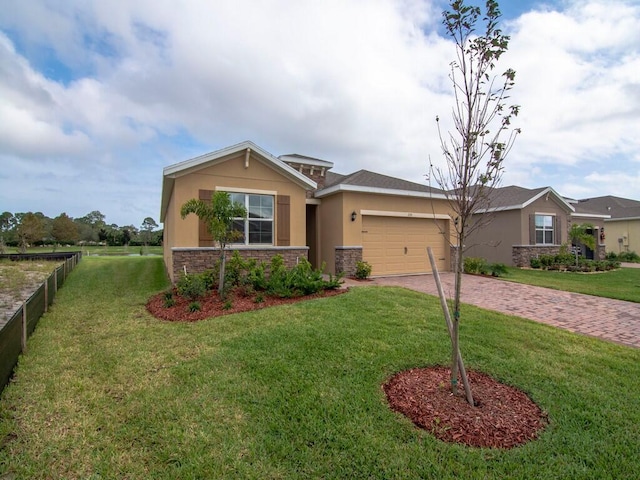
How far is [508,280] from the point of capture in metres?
11.6

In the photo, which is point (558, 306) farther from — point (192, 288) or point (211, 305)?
point (192, 288)

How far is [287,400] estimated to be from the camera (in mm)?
3260

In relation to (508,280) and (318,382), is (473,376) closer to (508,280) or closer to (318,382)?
(318,382)

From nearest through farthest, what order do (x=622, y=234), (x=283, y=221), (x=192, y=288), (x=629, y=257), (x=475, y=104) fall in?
(x=475, y=104)
(x=192, y=288)
(x=283, y=221)
(x=629, y=257)
(x=622, y=234)

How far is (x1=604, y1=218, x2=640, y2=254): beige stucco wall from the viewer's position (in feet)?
76.6

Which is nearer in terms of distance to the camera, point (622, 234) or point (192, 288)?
point (192, 288)

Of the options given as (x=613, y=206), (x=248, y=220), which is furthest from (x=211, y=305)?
(x=613, y=206)

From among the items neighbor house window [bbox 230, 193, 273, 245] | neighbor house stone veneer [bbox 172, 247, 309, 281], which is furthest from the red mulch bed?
neighbor house window [bbox 230, 193, 273, 245]

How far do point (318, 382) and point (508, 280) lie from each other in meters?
10.5

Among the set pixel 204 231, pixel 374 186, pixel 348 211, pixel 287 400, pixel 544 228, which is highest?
pixel 374 186

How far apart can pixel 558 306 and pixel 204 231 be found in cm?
950

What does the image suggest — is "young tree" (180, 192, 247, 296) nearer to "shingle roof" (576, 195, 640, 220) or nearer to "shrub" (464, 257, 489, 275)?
"shrub" (464, 257, 489, 275)

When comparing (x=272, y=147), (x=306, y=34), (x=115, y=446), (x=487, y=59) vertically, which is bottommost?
(x=115, y=446)

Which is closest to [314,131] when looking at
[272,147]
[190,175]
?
[272,147]
